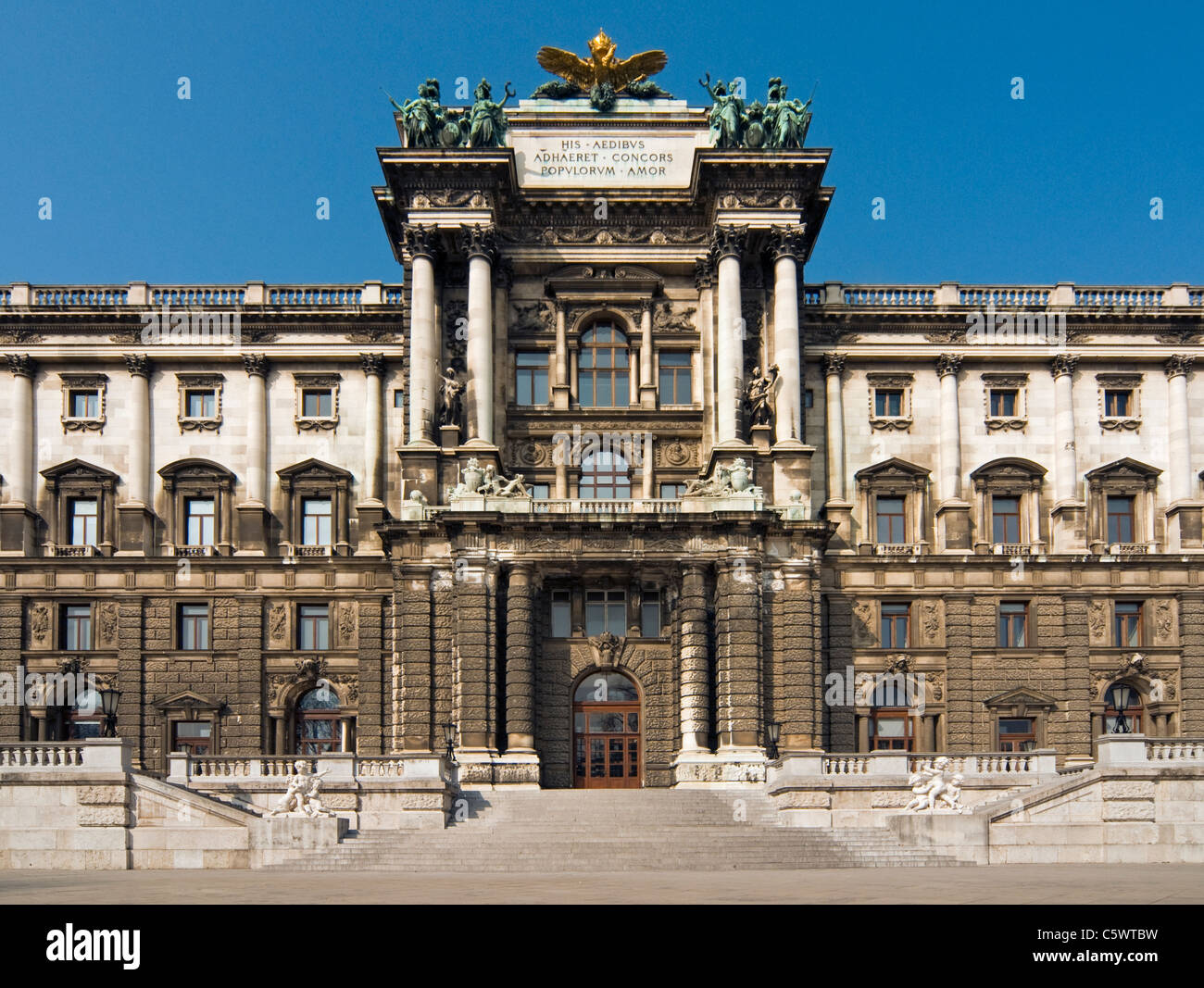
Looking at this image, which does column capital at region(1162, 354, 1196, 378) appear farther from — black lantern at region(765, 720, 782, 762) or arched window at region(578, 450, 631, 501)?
black lantern at region(765, 720, 782, 762)

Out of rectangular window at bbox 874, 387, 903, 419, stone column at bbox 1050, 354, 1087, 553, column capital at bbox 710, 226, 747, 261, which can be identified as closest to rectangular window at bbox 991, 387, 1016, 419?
stone column at bbox 1050, 354, 1087, 553

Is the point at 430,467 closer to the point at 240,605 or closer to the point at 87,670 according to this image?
the point at 240,605

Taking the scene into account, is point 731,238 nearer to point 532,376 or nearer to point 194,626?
point 532,376

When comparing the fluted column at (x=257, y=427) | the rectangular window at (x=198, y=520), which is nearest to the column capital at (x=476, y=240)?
the fluted column at (x=257, y=427)

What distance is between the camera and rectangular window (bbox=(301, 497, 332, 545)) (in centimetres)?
6191

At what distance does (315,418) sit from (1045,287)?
1237 inches

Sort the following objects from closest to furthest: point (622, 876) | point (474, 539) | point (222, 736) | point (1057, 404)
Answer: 1. point (622, 876)
2. point (474, 539)
3. point (222, 736)
4. point (1057, 404)

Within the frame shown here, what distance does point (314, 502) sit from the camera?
2452 inches

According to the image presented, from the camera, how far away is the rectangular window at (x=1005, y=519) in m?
62.2

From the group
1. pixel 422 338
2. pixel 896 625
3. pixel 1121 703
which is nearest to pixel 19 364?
pixel 422 338

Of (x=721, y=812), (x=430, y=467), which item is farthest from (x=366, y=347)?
(x=721, y=812)

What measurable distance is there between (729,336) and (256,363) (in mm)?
19957

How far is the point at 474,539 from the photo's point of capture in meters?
53.3

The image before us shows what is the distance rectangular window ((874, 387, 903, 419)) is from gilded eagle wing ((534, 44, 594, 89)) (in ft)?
58.6
